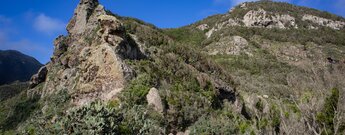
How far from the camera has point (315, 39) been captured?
104500 mm

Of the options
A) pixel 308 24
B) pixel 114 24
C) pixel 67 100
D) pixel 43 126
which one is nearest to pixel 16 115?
pixel 67 100

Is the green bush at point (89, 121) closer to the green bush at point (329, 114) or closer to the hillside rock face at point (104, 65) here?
the hillside rock face at point (104, 65)

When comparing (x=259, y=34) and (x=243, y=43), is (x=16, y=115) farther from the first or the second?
(x=259, y=34)

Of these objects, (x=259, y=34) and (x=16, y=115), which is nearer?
(x=16, y=115)

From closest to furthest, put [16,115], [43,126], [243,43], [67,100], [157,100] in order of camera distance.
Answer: [43,126] < [157,100] < [67,100] < [16,115] < [243,43]

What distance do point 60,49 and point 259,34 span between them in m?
75.0

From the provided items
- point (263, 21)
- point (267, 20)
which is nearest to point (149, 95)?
point (263, 21)

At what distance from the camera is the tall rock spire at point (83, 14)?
134ft

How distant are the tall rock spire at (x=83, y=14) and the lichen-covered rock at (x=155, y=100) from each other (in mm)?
19136

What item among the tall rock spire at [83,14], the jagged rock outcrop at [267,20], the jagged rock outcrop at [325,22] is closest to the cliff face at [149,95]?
the tall rock spire at [83,14]

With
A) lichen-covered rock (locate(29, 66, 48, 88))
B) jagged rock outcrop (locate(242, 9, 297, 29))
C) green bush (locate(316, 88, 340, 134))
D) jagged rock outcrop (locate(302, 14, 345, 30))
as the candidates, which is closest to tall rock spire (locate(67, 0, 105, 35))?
lichen-covered rock (locate(29, 66, 48, 88))

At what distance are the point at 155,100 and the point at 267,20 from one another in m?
105

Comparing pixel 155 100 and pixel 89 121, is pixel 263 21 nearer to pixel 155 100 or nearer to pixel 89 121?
pixel 155 100

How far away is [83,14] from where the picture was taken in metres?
41.7
